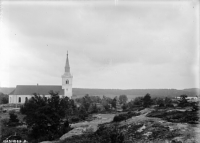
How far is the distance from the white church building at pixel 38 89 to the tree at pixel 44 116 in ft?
136

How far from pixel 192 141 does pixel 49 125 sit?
13321mm

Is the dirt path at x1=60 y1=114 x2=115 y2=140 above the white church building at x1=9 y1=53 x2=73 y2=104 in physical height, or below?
below

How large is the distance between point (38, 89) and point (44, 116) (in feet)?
150

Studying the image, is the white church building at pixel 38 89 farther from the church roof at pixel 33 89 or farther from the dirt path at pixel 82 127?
the dirt path at pixel 82 127

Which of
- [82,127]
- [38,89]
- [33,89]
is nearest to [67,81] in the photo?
[38,89]

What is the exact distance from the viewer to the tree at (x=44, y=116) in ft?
57.7

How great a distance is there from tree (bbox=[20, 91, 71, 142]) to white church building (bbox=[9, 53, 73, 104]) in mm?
41349

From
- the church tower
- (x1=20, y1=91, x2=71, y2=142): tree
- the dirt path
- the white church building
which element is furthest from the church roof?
(x1=20, y1=91, x2=71, y2=142): tree

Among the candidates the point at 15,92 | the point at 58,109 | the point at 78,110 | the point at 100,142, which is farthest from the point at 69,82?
the point at 100,142

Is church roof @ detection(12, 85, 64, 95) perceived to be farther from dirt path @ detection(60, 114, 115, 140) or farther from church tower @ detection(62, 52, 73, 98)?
dirt path @ detection(60, 114, 115, 140)

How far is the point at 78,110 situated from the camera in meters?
41.3

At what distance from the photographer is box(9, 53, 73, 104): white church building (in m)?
60.1

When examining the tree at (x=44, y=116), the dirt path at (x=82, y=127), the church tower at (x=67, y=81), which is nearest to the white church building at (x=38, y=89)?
the church tower at (x=67, y=81)

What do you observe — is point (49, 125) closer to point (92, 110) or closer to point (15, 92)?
point (92, 110)
